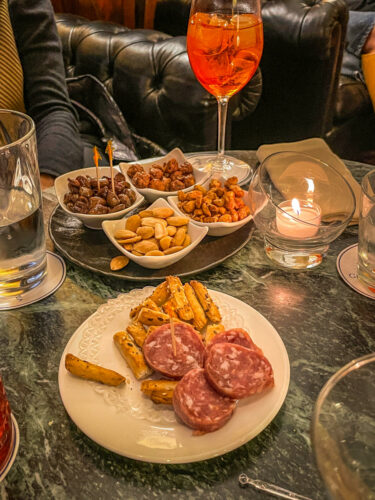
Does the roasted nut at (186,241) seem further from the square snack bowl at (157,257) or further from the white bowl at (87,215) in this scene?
the white bowl at (87,215)

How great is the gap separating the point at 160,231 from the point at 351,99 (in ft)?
7.65

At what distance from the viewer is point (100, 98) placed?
2008 millimetres

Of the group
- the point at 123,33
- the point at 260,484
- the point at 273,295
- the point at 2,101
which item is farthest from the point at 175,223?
the point at 123,33

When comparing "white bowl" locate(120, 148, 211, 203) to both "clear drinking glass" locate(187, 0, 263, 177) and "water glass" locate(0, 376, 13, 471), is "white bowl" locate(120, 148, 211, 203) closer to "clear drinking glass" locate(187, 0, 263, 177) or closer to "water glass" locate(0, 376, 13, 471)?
"clear drinking glass" locate(187, 0, 263, 177)

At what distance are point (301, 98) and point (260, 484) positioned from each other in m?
2.12

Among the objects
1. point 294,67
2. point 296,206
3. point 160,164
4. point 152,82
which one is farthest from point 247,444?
point 294,67

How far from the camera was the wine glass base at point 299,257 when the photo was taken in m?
0.96

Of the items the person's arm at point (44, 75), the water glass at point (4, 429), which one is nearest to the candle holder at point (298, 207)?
the water glass at point (4, 429)

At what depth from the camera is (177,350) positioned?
678mm

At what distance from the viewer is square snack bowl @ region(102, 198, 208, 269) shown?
90cm

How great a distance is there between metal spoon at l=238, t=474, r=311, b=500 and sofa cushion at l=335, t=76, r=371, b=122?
8.68 feet

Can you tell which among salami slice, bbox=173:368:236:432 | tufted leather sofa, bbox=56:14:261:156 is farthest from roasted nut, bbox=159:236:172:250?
tufted leather sofa, bbox=56:14:261:156

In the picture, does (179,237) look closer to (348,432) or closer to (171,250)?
(171,250)

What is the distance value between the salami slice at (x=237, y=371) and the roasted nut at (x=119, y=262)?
331 millimetres
